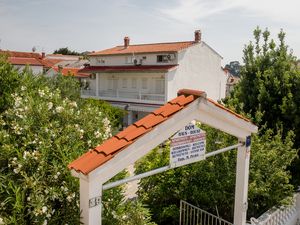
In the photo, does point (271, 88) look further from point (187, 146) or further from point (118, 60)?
point (118, 60)

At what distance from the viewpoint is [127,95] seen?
34.3 m

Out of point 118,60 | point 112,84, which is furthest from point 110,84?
point 118,60

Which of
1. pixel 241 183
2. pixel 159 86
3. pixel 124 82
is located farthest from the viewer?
pixel 124 82

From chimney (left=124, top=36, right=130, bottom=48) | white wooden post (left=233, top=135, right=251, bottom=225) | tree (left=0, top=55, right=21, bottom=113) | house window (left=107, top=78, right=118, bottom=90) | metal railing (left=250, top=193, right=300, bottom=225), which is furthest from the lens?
chimney (left=124, top=36, right=130, bottom=48)

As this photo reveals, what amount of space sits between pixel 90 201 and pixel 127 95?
30.8 metres

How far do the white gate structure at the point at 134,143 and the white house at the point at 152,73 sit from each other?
84.9 feet

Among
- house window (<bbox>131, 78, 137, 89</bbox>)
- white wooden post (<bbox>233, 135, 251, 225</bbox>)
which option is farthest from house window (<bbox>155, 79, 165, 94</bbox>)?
white wooden post (<bbox>233, 135, 251, 225</bbox>)

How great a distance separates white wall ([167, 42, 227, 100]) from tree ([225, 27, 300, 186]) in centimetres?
2026

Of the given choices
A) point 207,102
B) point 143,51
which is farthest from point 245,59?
point 143,51

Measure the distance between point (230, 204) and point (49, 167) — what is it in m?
5.19

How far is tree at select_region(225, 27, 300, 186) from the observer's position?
9555 mm

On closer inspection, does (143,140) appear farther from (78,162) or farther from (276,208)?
(276,208)

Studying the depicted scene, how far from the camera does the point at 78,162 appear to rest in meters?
3.75

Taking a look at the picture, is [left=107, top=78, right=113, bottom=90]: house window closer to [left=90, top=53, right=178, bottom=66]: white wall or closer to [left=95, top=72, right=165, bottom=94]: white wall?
[left=95, top=72, right=165, bottom=94]: white wall
